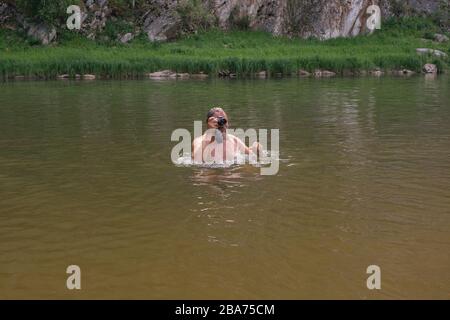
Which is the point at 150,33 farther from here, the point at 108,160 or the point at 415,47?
the point at 108,160

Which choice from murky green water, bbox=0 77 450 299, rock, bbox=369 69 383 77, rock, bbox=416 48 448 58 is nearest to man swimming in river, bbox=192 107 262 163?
murky green water, bbox=0 77 450 299

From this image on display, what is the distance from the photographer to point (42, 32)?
44.7 metres

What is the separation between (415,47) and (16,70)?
2741 cm

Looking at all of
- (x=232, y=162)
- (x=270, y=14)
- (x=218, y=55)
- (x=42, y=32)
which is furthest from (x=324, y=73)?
(x=232, y=162)

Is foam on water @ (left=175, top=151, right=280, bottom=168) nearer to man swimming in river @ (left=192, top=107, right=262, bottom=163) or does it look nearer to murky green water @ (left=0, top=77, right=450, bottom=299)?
man swimming in river @ (left=192, top=107, right=262, bottom=163)

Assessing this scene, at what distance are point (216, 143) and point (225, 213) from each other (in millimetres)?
3568

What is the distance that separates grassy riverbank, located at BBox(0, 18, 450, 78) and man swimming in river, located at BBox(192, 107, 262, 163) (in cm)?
2522

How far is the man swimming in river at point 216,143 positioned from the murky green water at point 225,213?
545mm

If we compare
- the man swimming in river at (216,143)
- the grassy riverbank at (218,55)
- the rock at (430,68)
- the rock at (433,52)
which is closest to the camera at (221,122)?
the man swimming in river at (216,143)

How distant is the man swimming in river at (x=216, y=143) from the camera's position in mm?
11750

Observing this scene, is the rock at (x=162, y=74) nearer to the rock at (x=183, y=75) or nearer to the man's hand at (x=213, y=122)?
the rock at (x=183, y=75)

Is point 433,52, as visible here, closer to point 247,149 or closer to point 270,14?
point 270,14

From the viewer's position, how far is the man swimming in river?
38.5 feet
